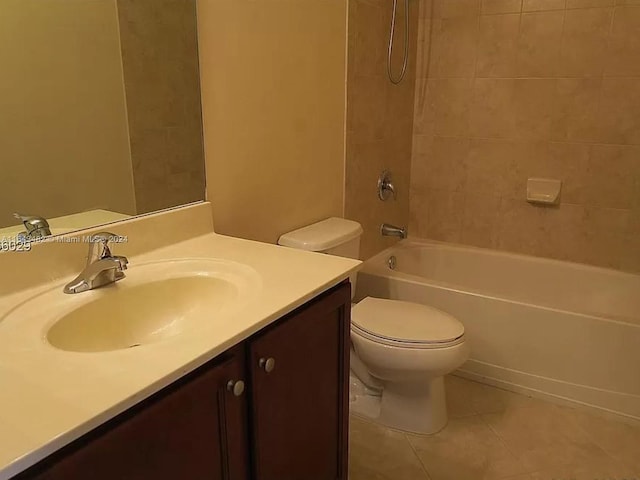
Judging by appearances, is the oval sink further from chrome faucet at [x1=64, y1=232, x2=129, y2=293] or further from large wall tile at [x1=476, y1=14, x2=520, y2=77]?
large wall tile at [x1=476, y1=14, x2=520, y2=77]

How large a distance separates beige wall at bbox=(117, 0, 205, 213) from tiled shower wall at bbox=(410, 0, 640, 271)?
5.68 feet

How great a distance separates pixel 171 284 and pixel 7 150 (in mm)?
459

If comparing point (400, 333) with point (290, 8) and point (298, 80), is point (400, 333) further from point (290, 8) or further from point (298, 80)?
point (290, 8)

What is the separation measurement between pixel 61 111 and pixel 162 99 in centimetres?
32

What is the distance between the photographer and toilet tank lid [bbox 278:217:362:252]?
1.95 m

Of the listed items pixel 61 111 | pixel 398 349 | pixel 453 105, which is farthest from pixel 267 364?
pixel 453 105

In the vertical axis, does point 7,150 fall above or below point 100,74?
below

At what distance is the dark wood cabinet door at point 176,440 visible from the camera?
2.42ft

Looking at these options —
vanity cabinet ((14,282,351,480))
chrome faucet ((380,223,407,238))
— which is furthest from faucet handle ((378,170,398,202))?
vanity cabinet ((14,282,351,480))

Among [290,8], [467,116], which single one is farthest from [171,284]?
[467,116]

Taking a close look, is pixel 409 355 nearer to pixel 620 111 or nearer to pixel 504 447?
pixel 504 447

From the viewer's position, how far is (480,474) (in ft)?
6.05

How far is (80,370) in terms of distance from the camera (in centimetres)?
83

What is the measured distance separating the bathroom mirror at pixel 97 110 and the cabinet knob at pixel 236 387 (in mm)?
583
